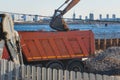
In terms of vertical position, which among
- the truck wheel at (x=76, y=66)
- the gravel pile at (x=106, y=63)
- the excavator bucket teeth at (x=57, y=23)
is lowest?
the gravel pile at (x=106, y=63)

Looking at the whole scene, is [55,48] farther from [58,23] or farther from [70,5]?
[70,5]

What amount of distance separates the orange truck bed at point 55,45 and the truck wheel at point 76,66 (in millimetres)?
371

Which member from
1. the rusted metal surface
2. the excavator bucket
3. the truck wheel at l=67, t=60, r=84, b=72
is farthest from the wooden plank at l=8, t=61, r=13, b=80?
the rusted metal surface

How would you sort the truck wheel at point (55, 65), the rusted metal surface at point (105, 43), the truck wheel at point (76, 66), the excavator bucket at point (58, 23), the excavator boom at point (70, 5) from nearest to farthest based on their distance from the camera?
the truck wheel at point (55, 65)
the truck wheel at point (76, 66)
the excavator bucket at point (58, 23)
the excavator boom at point (70, 5)
the rusted metal surface at point (105, 43)

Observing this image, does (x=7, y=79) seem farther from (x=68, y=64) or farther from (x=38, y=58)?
(x=68, y=64)

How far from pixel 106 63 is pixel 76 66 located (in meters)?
3.12

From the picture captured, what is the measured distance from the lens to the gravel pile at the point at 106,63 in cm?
2310

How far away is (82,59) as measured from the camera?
73.2ft

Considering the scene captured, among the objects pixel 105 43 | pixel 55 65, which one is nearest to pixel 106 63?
pixel 55 65

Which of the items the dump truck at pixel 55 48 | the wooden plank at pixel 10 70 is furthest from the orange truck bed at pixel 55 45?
the wooden plank at pixel 10 70

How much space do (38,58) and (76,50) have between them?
90.8 inches

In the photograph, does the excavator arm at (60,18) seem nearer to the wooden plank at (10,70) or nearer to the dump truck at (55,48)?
the dump truck at (55,48)

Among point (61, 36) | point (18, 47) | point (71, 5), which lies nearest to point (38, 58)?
point (61, 36)

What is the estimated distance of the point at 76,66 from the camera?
22.0m
